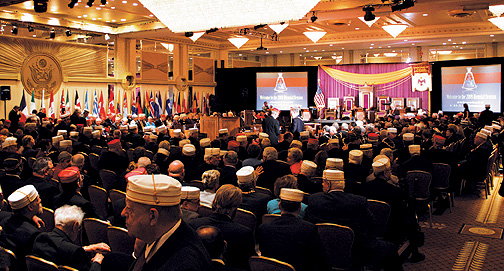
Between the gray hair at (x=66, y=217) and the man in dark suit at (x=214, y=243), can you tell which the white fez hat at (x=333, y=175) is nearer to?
the man in dark suit at (x=214, y=243)

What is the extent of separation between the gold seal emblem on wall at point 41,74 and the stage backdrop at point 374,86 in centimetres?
1406

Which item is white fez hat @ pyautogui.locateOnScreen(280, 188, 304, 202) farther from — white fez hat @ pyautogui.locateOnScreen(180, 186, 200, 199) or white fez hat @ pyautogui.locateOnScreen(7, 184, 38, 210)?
white fez hat @ pyautogui.locateOnScreen(7, 184, 38, 210)

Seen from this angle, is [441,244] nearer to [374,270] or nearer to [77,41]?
[374,270]

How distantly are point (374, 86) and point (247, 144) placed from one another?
1651 cm

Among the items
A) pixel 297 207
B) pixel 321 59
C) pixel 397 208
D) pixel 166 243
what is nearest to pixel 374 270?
pixel 397 208

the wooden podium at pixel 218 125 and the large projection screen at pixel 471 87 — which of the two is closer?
the wooden podium at pixel 218 125

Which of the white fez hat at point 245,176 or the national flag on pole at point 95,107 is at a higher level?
A: the national flag on pole at point 95,107

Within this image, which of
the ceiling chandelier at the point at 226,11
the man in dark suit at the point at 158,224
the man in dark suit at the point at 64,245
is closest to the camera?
the man in dark suit at the point at 158,224

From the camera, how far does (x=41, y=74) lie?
17.4m

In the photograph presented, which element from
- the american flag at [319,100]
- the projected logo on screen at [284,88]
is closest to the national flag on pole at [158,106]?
the projected logo on screen at [284,88]

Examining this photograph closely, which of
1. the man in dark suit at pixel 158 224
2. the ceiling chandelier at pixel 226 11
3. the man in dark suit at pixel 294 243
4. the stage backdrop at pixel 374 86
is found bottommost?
the man in dark suit at pixel 294 243

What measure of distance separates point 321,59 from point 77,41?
15.0 m

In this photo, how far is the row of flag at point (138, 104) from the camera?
17453 mm

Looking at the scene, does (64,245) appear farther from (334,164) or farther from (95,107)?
(95,107)
